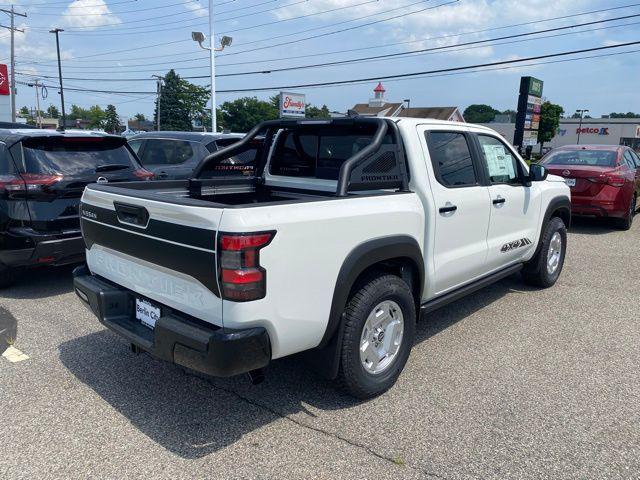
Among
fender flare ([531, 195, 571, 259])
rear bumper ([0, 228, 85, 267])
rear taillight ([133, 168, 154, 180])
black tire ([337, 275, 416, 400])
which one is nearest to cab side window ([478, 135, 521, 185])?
fender flare ([531, 195, 571, 259])

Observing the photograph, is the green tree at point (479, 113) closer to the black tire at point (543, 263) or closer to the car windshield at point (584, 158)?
the car windshield at point (584, 158)

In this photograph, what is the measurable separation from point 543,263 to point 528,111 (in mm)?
12852

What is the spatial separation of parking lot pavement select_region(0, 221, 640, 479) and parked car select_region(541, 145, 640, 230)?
5239 mm

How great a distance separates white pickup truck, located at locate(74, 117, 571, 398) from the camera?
2.54 meters

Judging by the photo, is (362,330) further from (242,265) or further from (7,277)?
(7,277)

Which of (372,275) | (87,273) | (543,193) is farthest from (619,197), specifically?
(87,273)

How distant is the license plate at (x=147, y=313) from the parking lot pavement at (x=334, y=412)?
0.59m

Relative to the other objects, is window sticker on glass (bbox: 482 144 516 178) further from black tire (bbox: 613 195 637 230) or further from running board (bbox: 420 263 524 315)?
black tire (bbox: 613 195 637 230)

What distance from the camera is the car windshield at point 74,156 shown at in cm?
524

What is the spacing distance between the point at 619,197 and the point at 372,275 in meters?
7.97

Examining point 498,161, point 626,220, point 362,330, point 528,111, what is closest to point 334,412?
point 362,330

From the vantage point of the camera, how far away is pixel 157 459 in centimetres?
A: 273

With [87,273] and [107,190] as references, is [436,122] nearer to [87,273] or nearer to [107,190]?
[107,190]

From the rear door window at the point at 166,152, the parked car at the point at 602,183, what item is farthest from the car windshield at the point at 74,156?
the parked car at the point at 602,183
